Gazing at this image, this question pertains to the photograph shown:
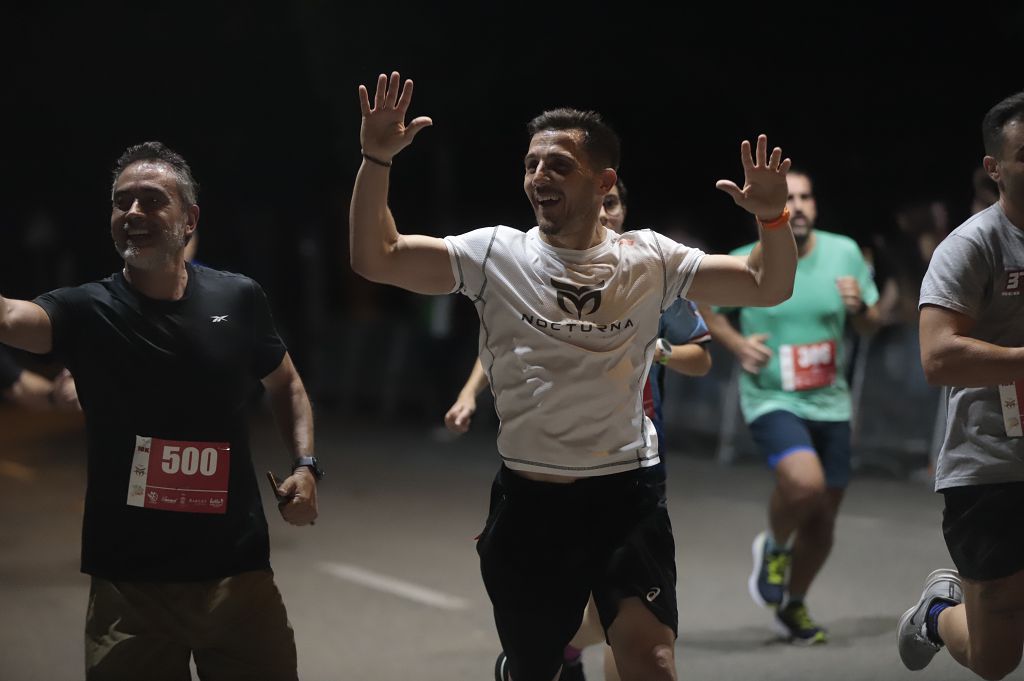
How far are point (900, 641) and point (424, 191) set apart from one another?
678 inches

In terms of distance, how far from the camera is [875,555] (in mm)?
8641

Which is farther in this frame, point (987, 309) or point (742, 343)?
point (742, 343)

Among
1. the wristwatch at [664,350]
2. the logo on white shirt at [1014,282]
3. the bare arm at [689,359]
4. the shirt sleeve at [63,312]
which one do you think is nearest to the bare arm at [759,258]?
the logo on white shirt at [1014,282]

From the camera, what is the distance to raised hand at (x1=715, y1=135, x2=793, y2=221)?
3.72 m

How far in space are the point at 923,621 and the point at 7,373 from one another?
3221mm

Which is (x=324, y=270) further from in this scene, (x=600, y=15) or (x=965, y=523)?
(x=965, y=523)

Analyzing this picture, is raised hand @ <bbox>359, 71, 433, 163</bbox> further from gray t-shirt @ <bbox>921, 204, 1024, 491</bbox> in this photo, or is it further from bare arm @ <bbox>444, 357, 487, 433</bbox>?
gray t-shirt @ <bbox>921, 204, 1024, 491</bbox>

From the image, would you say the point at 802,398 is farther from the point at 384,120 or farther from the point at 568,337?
the point at 384,120

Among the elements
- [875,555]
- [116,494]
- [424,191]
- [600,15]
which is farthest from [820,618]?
[424,191]

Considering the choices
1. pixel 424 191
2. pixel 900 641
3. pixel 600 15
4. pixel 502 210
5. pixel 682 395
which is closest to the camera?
pixel 900 641

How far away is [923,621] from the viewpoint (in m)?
4.81

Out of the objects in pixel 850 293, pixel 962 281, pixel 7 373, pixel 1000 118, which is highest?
pixel 1000 118

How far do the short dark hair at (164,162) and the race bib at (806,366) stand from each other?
3.32 metres

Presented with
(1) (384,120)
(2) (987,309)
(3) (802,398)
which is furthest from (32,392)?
(3) (802,398)
